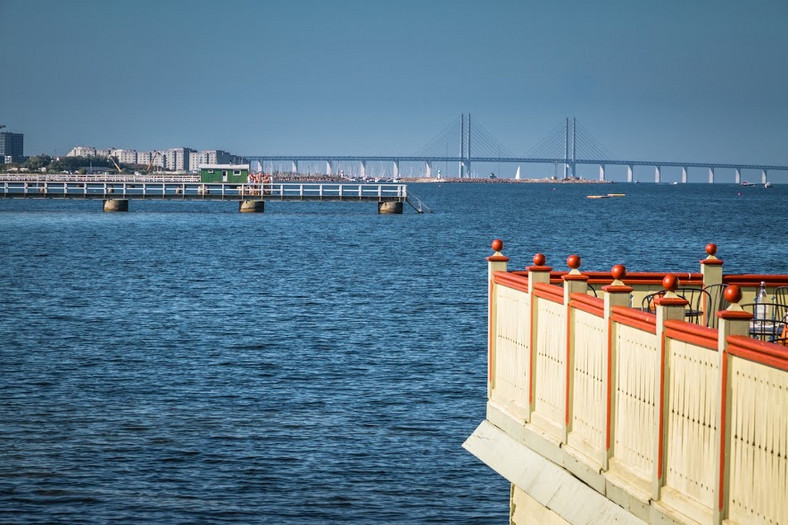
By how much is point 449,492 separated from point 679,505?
8.49 meters

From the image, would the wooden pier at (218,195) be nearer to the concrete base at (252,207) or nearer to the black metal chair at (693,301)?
the concrete base at (252,207)

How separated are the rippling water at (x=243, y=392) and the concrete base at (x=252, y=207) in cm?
5623

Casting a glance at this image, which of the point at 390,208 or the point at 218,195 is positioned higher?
the point at 218,195

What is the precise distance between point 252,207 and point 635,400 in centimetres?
10817

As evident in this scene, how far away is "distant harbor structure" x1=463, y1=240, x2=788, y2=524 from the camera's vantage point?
23.9ft

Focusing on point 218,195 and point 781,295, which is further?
point 218,195

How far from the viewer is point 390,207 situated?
11156 cm

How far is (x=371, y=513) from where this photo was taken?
1550cm

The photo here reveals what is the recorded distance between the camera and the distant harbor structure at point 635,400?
7293 millimetres

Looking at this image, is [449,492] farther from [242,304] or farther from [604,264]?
[604,264]

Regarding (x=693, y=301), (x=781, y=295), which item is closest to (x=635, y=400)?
(x=693, y=301)

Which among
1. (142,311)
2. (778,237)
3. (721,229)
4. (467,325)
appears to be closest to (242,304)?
(142,311)

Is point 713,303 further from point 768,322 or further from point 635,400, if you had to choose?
point 635,400

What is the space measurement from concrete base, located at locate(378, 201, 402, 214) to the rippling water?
5196cm
